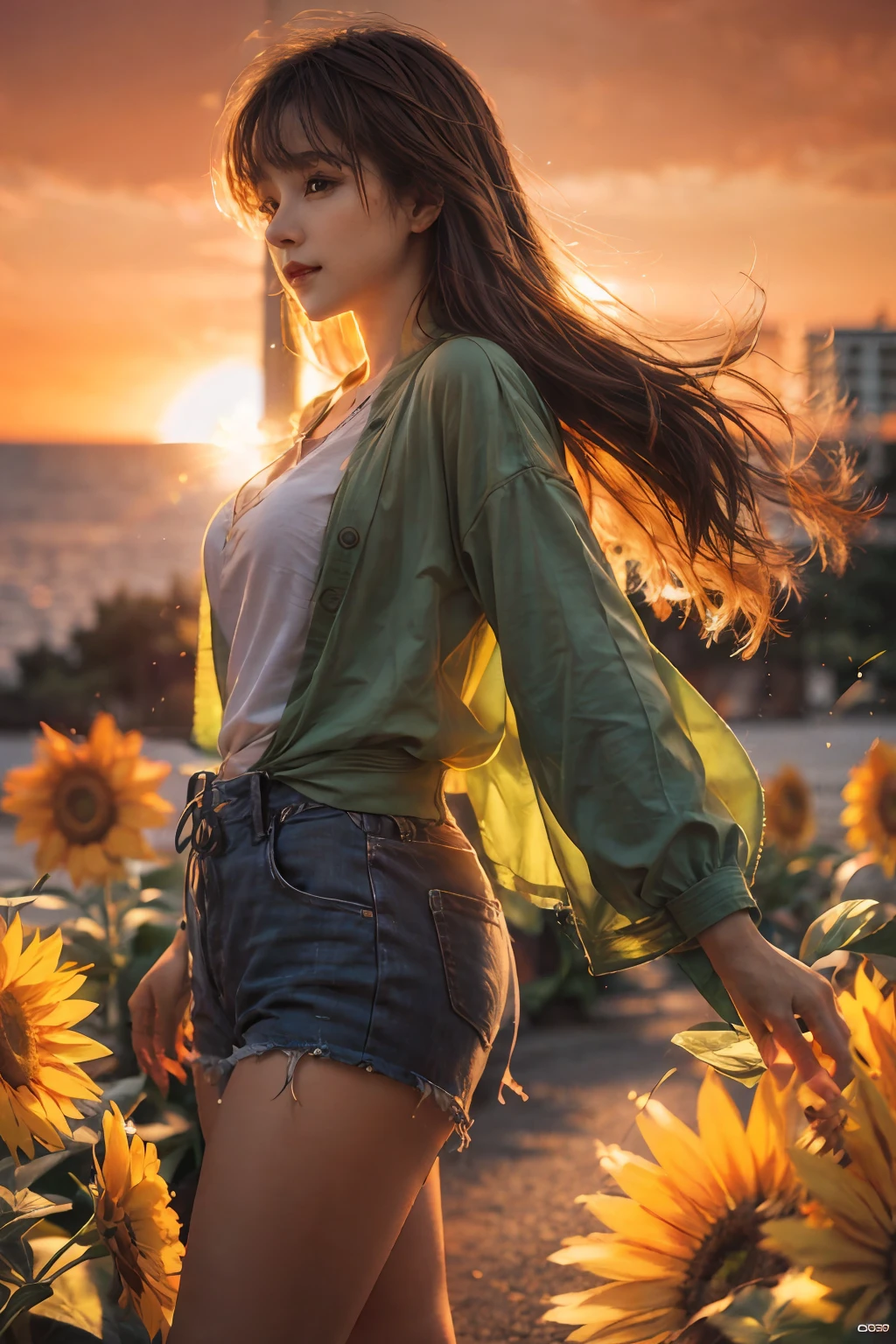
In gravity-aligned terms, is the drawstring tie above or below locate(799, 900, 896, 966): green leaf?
above

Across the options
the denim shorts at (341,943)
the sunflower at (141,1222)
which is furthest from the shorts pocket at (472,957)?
the sunflower at (141,1222)

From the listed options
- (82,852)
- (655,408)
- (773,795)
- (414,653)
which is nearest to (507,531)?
(414,653)

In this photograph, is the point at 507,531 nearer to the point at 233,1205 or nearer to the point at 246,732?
the point at 246,732

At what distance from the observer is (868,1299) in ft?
2.85

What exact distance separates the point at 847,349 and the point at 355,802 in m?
2.82

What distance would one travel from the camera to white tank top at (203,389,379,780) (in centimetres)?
114

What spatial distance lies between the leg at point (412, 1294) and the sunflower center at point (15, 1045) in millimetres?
420

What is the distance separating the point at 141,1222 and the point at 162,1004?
0.24 m

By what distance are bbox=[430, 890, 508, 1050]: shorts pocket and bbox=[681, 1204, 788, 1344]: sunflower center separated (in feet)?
0.81

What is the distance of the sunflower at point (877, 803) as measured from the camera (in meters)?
2.30

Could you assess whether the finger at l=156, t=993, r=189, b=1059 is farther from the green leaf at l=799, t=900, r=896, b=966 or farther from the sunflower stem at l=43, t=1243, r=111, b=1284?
the green leaf at l=799, t=900, r=896, b=966

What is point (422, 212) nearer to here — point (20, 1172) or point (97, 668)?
point (20, 1172)

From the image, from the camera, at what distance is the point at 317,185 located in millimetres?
1204

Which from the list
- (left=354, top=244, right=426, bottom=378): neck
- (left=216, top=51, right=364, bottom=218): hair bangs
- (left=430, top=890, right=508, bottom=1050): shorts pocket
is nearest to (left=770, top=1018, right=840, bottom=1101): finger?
(left=430, top=890, right=508, bottom=1050): shorts pocket
